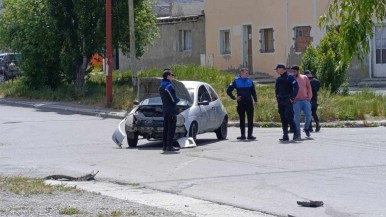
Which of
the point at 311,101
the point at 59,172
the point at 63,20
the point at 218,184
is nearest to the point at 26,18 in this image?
the point at 63,20

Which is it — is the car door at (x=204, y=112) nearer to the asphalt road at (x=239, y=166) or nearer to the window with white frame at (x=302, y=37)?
the asphalt road at (x=239, y=166)

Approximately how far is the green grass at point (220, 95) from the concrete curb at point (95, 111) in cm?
52

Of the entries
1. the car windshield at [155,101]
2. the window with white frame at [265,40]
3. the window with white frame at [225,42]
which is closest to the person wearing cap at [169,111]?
the car windshield at [155,101]

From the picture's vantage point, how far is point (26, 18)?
127 feet

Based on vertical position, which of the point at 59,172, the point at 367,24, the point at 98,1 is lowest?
the point at 59,172

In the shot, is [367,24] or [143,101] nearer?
[367,24]

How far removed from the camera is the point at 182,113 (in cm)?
2044

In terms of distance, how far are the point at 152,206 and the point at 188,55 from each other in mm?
39444

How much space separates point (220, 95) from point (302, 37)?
39.8ft

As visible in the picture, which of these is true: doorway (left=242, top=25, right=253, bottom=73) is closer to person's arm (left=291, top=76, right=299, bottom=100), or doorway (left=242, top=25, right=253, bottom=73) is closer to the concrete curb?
the concrete curb

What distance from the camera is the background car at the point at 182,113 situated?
2045 cm

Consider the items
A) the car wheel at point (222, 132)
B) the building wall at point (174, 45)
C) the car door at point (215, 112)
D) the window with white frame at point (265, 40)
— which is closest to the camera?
the car door at point (215, 112)

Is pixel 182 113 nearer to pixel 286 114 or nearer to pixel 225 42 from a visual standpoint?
pixel 286 114

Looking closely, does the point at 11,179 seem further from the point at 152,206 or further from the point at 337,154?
the point at 337,154
